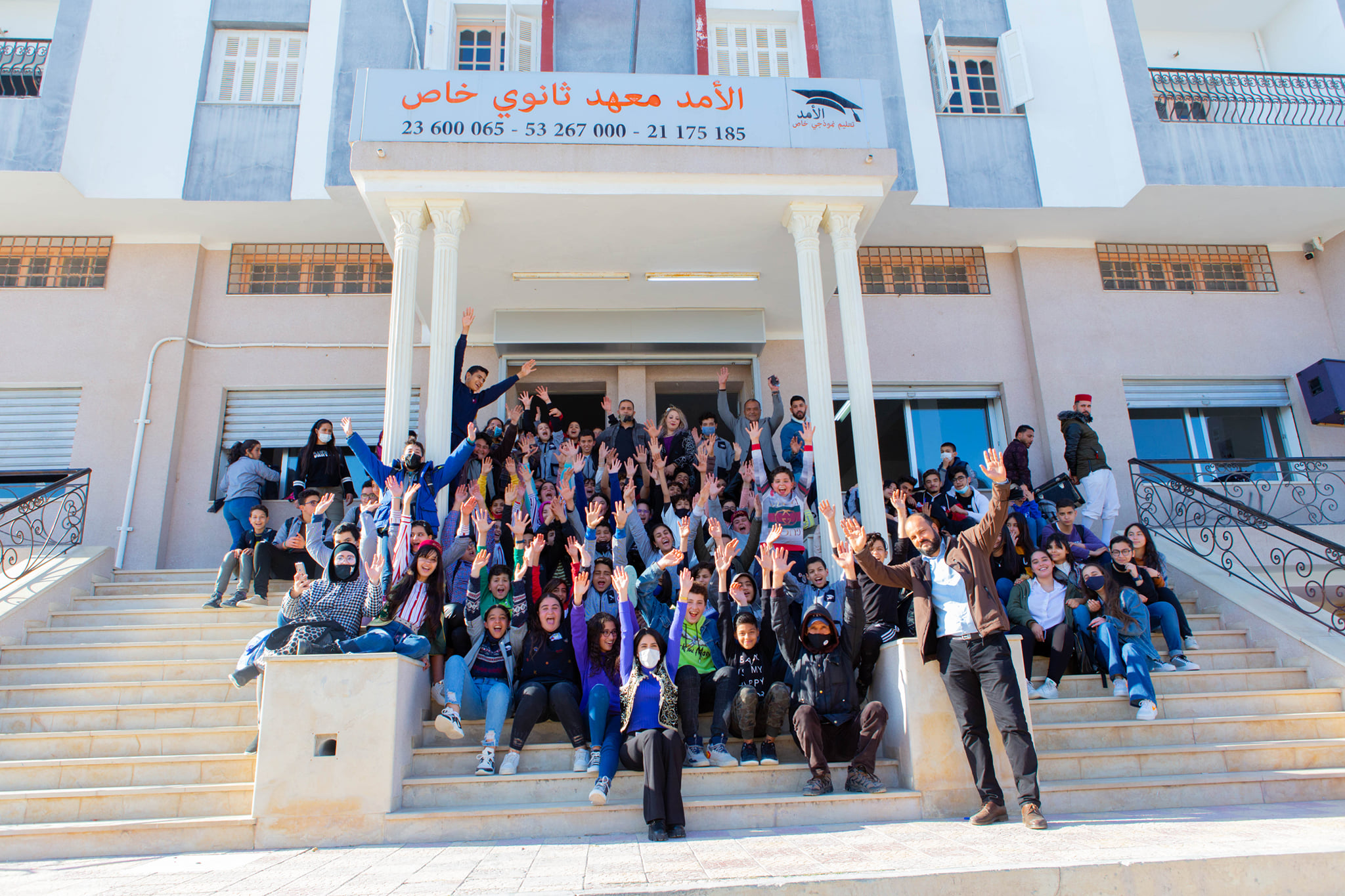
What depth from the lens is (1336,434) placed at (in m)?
11.7

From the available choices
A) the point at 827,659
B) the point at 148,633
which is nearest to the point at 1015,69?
the point at 827,659

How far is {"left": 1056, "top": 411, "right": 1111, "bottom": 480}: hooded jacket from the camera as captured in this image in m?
9.82

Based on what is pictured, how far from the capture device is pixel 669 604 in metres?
7.12

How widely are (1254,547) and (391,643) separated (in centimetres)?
917

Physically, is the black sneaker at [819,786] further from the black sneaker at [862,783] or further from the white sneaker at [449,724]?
the white sneaker at [449,724]

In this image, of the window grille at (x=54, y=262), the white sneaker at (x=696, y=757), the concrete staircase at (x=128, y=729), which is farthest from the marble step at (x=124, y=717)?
the window grille at (x=54, y=262)

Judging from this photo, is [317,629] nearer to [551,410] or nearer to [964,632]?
[964,632]

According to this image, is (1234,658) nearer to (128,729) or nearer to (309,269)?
(128,729)

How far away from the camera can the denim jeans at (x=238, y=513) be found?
30.4 ft

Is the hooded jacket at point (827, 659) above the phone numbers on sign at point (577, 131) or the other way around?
the other way around

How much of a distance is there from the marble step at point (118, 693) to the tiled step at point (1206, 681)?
6.19 meters

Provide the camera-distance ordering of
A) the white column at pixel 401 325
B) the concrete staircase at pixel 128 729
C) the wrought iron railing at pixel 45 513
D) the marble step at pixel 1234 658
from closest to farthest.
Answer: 1. the concrete staircase at pixel 128 729
2. the marble step at pixel 1234 658
3. the white column at pixel 401 325
4. the wrought iron railing at pixel 45 513

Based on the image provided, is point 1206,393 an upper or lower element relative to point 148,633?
upper

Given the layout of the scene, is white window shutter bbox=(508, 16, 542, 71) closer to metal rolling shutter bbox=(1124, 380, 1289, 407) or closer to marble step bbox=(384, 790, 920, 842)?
metal rolling shutter bbox=(1124, 380, 1289, 407)
